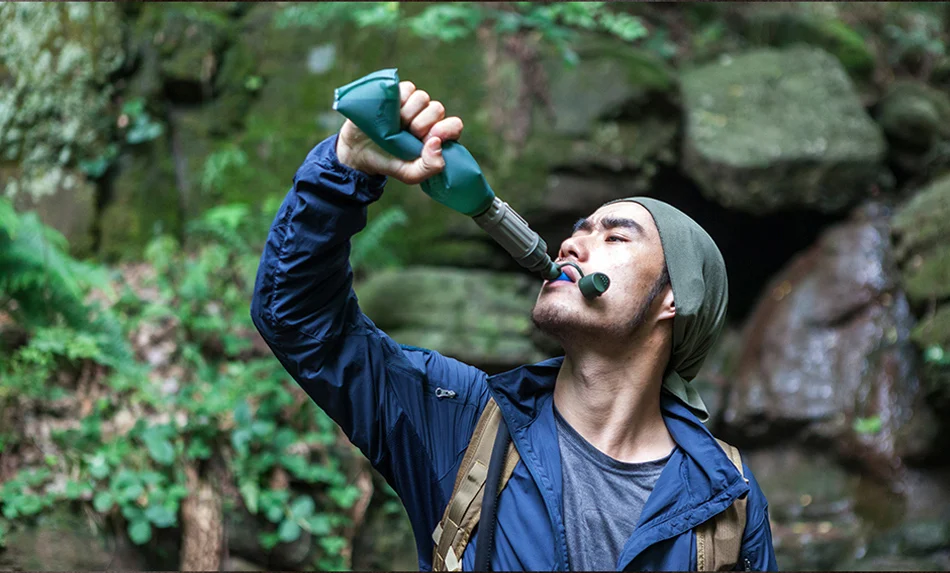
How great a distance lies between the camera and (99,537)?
4.42 m

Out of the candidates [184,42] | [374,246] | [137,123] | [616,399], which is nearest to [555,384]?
[616,399]

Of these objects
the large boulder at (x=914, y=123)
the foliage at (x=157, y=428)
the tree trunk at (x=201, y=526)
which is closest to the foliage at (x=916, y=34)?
the large boulder at (x=914, y=123)

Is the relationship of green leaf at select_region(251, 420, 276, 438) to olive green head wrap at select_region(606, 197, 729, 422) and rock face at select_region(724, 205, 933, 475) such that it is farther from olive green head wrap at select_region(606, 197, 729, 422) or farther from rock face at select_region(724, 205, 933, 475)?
rock face at select_region(724, 205, 933, 475)

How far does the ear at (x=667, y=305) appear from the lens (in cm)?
259

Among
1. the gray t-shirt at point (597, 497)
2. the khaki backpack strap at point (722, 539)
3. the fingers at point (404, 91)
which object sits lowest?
the khaki backpack strap at point (722, 539)

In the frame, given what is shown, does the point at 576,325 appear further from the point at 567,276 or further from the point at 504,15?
the point at 504,15

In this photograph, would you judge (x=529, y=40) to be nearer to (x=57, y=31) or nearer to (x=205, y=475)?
(x=57, y=31)

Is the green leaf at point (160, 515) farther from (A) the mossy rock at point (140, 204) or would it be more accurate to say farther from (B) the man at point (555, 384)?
(A) the mossy rock at point (140, 204)

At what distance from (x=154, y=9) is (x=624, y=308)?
662 cm

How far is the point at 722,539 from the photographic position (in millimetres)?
2252

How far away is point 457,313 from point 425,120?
4.05 meters

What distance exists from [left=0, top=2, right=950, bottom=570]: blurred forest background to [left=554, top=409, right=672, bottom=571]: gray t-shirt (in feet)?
9.34

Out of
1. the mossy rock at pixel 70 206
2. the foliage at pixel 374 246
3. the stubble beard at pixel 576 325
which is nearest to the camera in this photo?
the stubble beard at pixel 576 325

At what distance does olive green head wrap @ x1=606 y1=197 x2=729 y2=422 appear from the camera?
101 inches
